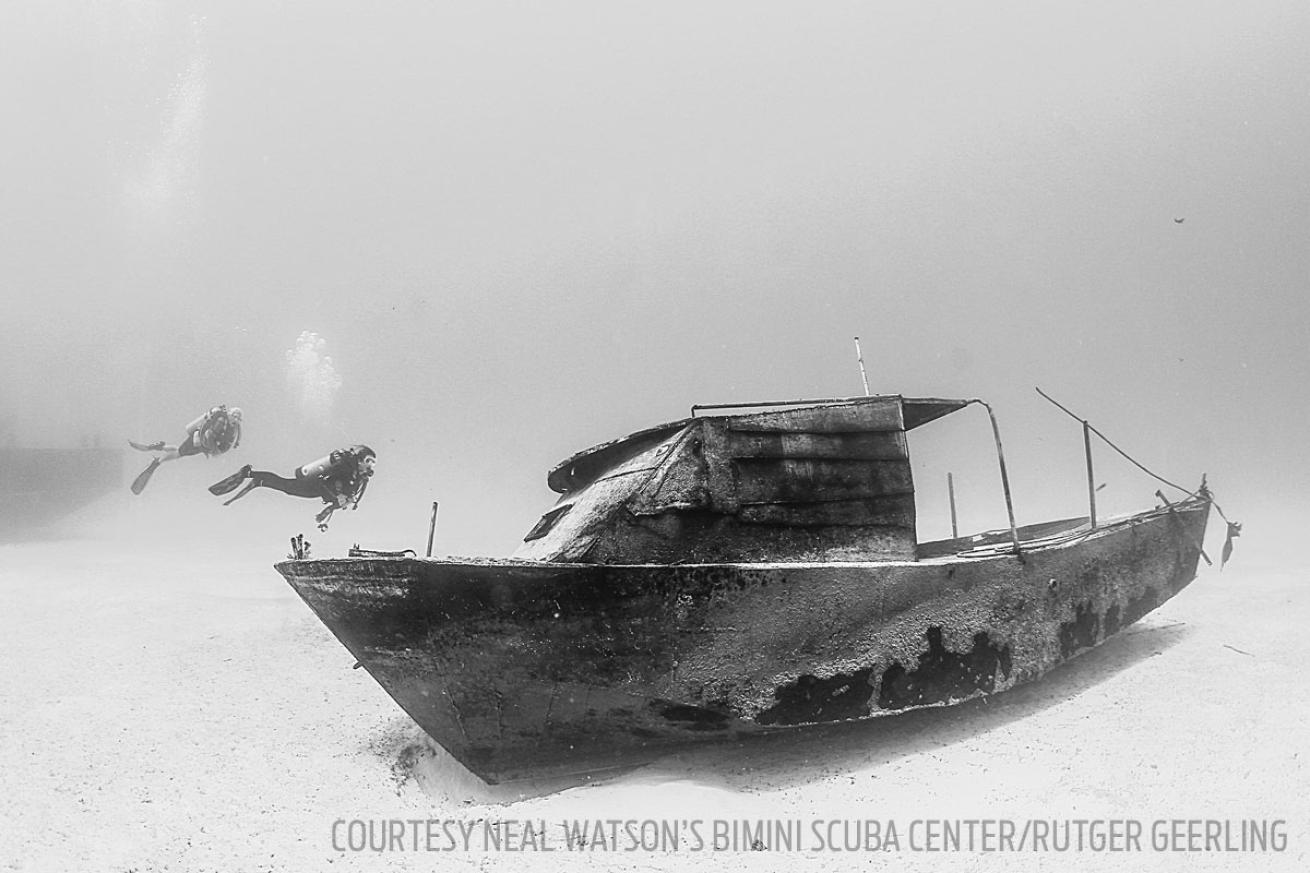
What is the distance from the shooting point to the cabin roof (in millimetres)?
5641

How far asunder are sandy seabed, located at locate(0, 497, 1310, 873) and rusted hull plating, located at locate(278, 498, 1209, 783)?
1.27 feet

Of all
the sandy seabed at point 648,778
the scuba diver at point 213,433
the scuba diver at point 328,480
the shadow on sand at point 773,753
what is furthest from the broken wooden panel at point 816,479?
the scuba diver at point 213,433

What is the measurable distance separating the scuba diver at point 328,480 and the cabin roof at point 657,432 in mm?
4555

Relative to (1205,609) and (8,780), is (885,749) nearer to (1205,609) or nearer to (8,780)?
(8,780)

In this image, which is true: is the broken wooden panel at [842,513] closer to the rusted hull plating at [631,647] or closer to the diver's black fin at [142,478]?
the rusted hull plating at [631,647]

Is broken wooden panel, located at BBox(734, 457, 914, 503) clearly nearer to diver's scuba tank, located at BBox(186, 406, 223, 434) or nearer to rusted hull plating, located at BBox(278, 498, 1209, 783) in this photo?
rusted hull plating, located at BBox(278, 498, 1209, 783)

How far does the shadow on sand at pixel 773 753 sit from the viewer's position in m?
4.91

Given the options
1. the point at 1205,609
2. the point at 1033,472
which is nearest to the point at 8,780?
the point at 1205,609

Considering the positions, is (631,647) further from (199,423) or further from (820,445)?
(199,423)

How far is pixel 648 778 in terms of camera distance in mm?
4844

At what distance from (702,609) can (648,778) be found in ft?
4.12

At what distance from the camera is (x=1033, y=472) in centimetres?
7325

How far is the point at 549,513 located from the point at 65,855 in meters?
3.99

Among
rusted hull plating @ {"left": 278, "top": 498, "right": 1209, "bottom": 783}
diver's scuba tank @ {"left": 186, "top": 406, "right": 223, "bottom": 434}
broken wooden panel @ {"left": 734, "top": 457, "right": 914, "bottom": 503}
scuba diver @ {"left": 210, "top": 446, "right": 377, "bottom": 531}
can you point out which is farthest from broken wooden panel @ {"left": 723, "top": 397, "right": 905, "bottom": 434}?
diver's scuba tank @ {"left": 186, "top": 406, "right": 223, "bottom": 434}
